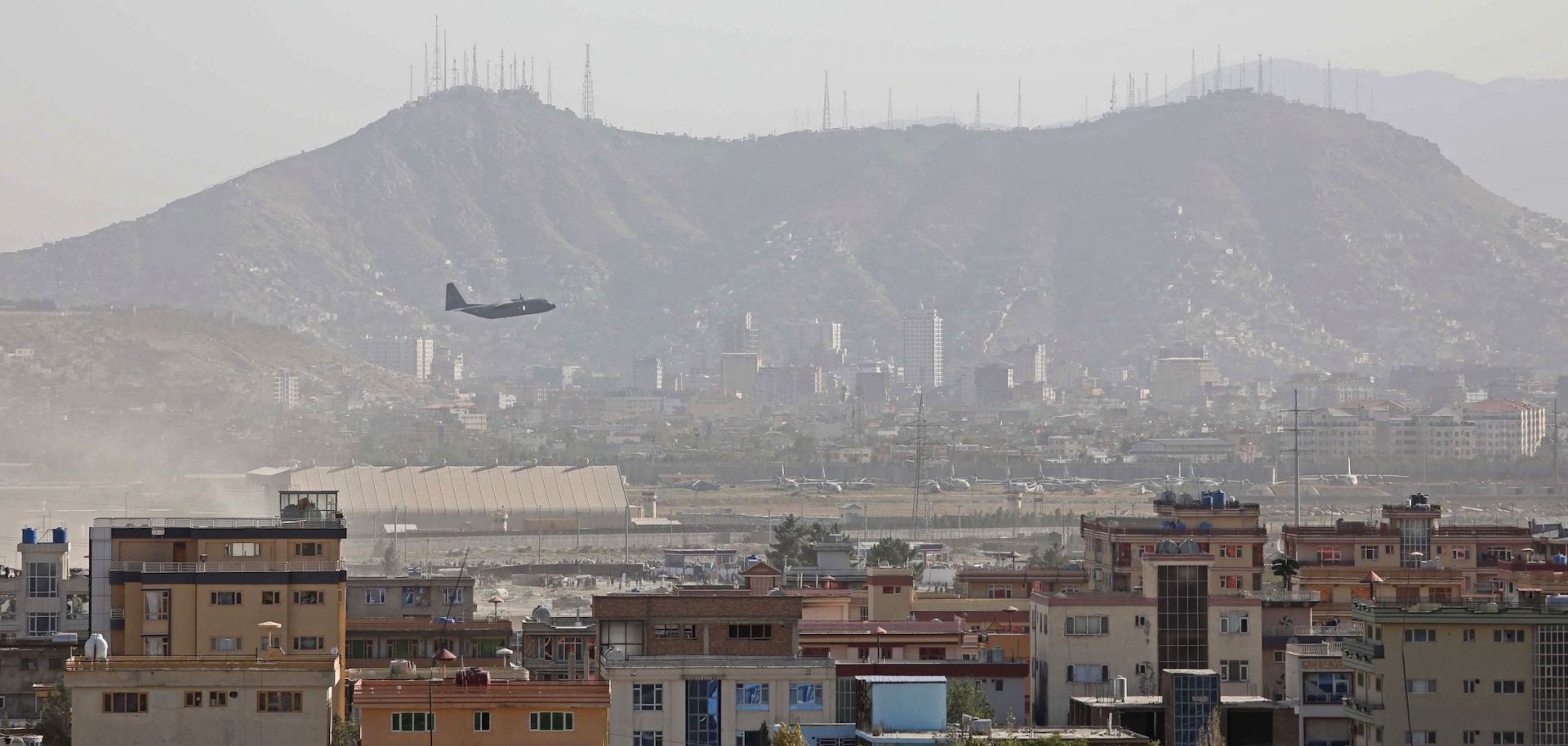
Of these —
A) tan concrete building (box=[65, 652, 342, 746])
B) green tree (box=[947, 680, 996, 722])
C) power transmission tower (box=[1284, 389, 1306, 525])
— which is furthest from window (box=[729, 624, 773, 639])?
power transmission tower (box=[1284, 389, 1306, 525])

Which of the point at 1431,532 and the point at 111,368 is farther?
the point at 111,368

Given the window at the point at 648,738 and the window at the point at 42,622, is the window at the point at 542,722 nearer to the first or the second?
the window at the point at 648,738

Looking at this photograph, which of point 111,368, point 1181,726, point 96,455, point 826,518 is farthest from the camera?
point 111,368

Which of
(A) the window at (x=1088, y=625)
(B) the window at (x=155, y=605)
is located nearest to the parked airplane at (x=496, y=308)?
(A) the window at (x=1088, y=625)

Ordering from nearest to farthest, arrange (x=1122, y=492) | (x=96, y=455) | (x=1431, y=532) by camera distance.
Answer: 1. (x=1431, y=532)
2. (x=1122, y=492)
3. (x=96, y=455)

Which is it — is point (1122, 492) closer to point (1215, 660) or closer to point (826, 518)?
point (826, 518)

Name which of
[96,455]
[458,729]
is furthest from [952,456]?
[458,729]

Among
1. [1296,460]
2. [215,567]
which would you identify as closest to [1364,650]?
[215,567]

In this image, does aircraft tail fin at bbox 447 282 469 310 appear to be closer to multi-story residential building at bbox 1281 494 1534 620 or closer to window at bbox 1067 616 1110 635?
multi-story residential building at bbox 1281 494 1534 620
